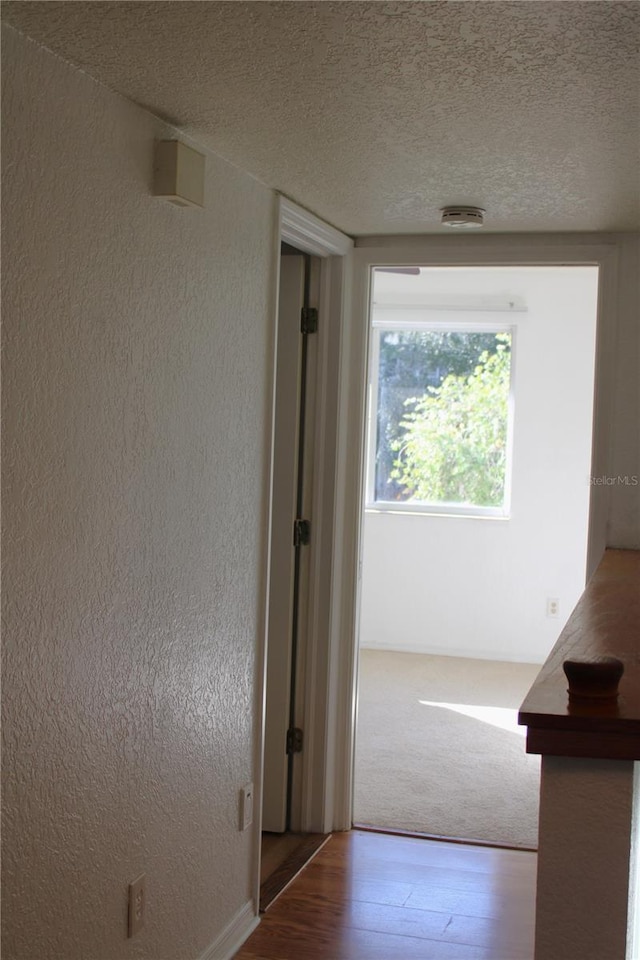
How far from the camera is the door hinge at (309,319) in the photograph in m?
3.74

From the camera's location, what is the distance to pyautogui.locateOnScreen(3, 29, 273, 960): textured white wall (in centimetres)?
182

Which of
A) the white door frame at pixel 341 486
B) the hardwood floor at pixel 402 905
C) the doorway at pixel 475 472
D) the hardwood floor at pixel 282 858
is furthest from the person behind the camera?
the doorway at pixel 475 472

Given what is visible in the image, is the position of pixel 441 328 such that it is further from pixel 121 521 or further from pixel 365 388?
pixel 121 521

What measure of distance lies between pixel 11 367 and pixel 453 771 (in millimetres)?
3288

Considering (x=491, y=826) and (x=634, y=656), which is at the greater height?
(x=634, y=656)

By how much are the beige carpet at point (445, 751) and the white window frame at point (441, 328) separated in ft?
3.22

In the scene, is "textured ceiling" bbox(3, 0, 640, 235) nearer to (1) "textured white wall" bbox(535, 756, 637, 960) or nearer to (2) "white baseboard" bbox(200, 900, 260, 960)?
(1) "textured white wall" bbox(535, 756, 637, 960)

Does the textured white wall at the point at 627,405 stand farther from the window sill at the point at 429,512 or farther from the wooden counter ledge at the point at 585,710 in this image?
the window sill at the point at 429,512

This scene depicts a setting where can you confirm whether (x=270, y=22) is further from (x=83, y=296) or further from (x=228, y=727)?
(x=228, y=727)

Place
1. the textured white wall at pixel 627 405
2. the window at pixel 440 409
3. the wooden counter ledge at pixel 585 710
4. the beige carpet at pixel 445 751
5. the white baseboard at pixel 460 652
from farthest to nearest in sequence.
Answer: the window at pixel 440 409 → the white baseboard at pixel 460 652 → the beige carpet at pixel 445 751 → the textured white wall at pixel 627 405 → the wooden counter ledge at pixel 585 710

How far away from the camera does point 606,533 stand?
141 inches

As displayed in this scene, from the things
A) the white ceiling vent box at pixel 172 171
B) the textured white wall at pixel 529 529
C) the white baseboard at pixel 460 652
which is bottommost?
the white baseboard at pixel 460 652

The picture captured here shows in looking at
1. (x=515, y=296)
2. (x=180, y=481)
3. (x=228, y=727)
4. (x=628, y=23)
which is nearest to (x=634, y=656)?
(x=628, y=23)

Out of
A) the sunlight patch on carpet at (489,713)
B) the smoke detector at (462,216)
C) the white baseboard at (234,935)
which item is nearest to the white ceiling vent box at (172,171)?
the smoke detector at (462,216)
